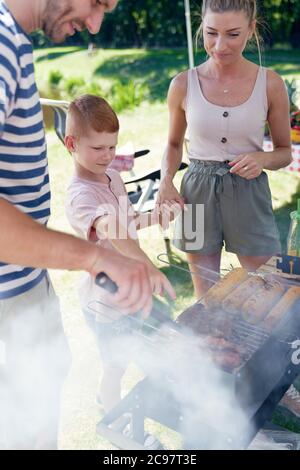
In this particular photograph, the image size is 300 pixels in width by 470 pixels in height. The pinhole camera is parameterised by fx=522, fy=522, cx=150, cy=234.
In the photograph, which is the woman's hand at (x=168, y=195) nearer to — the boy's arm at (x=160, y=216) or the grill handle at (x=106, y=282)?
the boy's arm at (x=160, y=216)

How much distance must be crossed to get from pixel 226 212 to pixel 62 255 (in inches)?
56.1

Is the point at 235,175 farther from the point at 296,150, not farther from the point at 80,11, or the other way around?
the point at 296,150

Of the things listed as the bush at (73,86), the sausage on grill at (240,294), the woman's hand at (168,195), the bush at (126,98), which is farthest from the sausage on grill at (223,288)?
the bush at (73,86)

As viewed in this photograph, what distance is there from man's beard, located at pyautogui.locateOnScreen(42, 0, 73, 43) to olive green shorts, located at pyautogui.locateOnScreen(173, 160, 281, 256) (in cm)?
128

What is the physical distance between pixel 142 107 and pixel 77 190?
8630 mm

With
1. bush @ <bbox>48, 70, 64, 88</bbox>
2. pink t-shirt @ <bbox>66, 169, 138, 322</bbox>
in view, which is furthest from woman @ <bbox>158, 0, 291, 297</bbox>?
bush @ <bbox>48, 70, 64, 88</bbox>

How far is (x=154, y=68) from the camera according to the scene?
53.3ft

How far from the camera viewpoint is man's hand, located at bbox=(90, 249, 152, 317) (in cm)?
136

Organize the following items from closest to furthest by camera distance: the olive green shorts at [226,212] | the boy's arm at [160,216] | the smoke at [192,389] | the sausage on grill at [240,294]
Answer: the smoke at [192,389] → the sausage on grill at [240,294] → the boy's arm at [160,216] → the olive green shorts at [226,212]

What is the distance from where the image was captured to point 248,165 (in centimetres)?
238

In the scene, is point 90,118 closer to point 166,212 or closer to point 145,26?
point 166,212

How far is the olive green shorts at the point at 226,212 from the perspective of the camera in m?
2.60

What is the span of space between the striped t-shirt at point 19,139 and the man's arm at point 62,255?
0.05 m

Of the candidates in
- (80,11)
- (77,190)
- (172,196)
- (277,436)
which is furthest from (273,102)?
(277,436)
